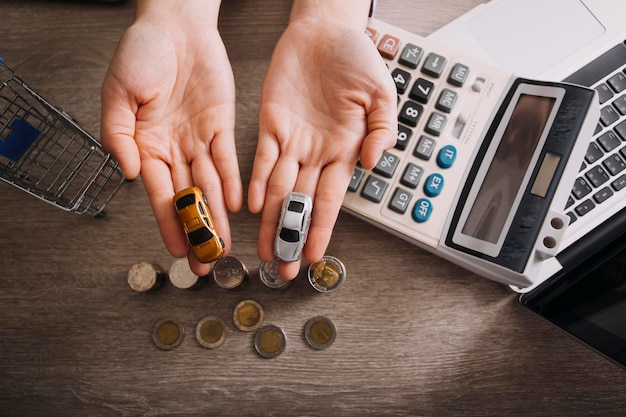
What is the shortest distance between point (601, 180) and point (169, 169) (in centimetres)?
78

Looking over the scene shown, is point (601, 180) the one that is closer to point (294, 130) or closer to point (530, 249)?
point (530, 249)

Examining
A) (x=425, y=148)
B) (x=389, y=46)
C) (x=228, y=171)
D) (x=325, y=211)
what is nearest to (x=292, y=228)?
(x=325, y=211)

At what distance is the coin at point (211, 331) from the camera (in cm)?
80

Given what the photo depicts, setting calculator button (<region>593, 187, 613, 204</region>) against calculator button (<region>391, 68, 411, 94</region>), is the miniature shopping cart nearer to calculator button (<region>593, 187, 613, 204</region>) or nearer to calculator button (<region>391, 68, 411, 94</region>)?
calculator button (<region>391, 68, 411, 94</region>)

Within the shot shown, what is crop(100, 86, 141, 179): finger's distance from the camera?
28.3 inches

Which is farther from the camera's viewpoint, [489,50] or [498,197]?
[489,50]

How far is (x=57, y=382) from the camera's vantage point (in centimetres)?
82

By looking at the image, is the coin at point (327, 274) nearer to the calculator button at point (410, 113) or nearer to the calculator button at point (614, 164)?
the calculator button at point (410, 113)

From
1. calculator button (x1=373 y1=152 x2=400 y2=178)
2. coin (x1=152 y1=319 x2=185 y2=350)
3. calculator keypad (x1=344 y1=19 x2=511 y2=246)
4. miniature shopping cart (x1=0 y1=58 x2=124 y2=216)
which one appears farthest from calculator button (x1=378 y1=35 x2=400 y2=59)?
coin (x1=152 y1=319 x2=185 y2=350)

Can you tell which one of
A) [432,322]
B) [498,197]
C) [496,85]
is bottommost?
[432,322]

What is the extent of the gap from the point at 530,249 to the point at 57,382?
2.90 feet

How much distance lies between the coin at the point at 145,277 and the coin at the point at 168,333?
7 centimetres

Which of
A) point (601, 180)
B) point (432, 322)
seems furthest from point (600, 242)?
point (432, 322)

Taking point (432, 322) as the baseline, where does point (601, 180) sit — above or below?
above
